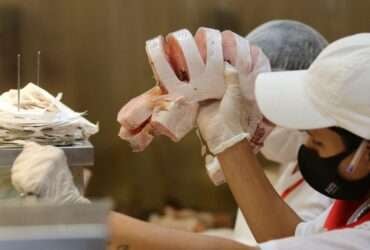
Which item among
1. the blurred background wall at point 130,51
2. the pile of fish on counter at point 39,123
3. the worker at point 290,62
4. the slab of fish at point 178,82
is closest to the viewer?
the pile of fish on counter at point 39,123

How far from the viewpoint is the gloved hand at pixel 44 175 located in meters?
0.74

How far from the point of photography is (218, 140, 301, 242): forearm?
1059 mm

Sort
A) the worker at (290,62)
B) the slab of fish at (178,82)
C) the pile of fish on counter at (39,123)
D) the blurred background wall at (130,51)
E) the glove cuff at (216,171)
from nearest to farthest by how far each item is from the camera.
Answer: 1. the pile of fish on counter at (39,123)
2. the slab of fish at (178,82)
3. the glove cuff at (216,171)
4. the worker at (290,62)
5. the blurred background wall at (130,51)

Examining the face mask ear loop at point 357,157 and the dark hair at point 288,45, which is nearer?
the face mask ear loop at point 357,157

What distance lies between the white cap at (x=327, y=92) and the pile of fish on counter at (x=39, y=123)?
29 cm

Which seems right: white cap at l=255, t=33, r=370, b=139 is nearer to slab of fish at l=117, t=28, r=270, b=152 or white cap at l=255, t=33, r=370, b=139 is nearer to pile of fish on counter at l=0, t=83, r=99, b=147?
slab of fish at l=117, t=28, r=270, b=152

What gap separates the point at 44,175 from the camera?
0.75 meters

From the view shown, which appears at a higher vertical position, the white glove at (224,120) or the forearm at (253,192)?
the white glove at (224,120)

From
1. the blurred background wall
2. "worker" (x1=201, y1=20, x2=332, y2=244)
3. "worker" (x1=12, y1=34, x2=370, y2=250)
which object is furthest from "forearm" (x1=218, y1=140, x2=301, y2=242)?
the blurred background wall

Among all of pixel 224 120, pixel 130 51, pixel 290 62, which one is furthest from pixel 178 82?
pixel 130 51

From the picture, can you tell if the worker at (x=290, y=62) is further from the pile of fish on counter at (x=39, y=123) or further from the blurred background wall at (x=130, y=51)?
the blurred background wall at (x=130, y=51)

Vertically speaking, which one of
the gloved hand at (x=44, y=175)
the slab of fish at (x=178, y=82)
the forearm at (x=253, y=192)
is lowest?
the forearm at (x=253, y=192)

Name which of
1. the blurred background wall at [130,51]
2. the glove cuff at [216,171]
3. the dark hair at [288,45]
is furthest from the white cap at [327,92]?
the blurred background wall at [130,51]

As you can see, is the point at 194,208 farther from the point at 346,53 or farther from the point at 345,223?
the point at 346,53
